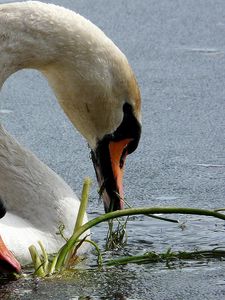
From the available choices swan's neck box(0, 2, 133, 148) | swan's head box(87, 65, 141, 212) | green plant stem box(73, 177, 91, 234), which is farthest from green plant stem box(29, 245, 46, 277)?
swan's neck box(0, 2, 133, 148)

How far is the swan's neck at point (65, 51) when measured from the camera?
4828 mm

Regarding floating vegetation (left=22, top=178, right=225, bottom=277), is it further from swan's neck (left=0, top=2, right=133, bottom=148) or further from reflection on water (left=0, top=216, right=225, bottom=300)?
swan's neck (left=0, top=2, right=133, bottom=148)

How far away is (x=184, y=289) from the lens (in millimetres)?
4219

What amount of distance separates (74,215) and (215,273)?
862 mm

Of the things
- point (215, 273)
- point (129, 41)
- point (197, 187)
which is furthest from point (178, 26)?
point (215, 273)

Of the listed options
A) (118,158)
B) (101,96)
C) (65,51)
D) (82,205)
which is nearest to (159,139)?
(118,158)

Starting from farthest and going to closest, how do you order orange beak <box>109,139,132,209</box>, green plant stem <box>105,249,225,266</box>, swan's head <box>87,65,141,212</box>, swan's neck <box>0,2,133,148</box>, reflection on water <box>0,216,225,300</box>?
orange beak <box>109,139,132,209</box> < swan's head <box>87,65,141,212</box> < swan's neck <box>0,2,133,148</box> < green plant stem <box>105,249,225,266</box> < reflection on water <box>0,216,225,300</box>

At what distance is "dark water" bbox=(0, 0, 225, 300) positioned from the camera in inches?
171

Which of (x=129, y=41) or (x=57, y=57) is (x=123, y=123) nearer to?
(x=57, y=57)

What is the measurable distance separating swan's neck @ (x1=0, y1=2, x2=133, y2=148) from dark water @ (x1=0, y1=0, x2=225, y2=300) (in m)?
0.65

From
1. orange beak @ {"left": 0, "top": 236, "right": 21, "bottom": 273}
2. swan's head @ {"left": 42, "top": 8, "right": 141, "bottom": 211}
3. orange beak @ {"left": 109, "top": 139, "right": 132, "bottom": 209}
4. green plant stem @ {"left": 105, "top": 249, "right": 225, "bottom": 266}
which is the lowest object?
orange beak @ {"left": 0, "top": 236, "right": 21, "bottom": 273}

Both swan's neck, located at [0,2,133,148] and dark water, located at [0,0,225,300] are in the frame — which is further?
swan's neck, located at [0,2,133,148]

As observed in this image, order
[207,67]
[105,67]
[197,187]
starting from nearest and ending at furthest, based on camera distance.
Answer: [105,67] → [197,187] → [207,67]

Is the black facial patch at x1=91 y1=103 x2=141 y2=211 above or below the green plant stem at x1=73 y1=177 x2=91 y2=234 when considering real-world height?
above
